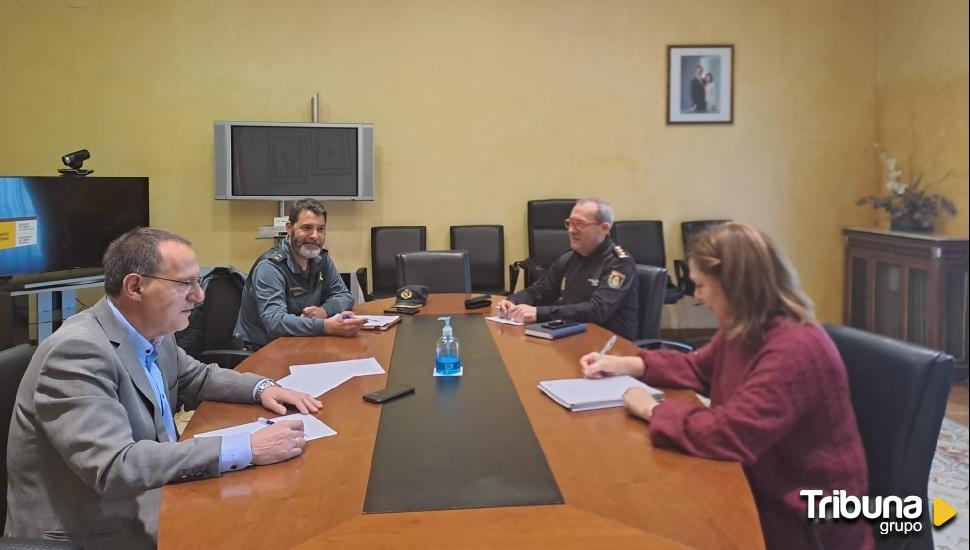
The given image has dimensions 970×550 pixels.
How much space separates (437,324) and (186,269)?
A: 4.72ft

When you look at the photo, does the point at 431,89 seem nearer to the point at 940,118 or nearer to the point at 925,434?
the point at 940,118

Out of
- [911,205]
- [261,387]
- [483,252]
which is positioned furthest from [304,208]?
[911,205]

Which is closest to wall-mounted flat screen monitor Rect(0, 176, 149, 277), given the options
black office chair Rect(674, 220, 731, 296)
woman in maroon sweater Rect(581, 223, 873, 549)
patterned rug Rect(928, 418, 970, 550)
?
black office chair Rect(674, 220, 731, 296)

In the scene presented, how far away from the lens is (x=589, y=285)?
348cm

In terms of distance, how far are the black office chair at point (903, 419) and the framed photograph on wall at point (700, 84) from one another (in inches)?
182

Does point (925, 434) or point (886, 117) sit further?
point (886, 117)

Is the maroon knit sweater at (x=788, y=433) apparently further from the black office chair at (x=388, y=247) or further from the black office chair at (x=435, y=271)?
the black office chair at (x=388, y=247)

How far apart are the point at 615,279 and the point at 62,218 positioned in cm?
413

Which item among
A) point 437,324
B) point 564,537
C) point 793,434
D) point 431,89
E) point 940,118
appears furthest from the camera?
point 431,89

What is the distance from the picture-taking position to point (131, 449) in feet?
4.72

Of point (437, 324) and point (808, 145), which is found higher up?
point (808, 145)

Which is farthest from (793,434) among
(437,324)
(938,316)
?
(938,316)

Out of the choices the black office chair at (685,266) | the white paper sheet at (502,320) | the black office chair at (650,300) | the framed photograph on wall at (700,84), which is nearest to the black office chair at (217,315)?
the white paper sheet at (502,320)

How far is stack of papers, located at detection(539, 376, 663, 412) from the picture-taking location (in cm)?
187
